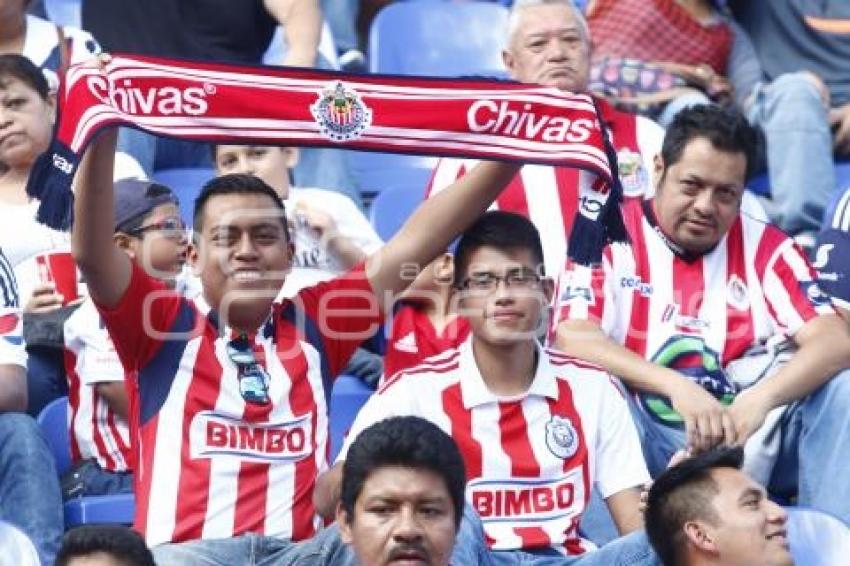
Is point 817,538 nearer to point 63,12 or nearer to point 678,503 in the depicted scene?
point 678,503

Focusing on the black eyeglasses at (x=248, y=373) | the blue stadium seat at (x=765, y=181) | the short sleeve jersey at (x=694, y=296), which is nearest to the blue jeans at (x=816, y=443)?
the short sleeve jersey at (x=694, y=296)

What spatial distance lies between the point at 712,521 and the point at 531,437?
1.85ft

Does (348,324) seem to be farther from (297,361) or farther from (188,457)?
(188,457)

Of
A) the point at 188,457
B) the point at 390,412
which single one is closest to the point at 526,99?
the point at 390,412

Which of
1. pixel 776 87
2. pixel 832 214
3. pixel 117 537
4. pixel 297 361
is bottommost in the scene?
pixel 117 537

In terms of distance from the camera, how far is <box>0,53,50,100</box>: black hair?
6371 mm

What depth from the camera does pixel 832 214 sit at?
6.51m

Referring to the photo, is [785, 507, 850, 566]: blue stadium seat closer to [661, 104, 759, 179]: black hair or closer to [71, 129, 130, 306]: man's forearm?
[661, 104, 759, 179]: black hair

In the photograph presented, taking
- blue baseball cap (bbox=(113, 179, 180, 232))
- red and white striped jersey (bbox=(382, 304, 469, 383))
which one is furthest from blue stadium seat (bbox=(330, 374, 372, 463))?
blue baseball cap (bbox=(113, 179, 180, 232))

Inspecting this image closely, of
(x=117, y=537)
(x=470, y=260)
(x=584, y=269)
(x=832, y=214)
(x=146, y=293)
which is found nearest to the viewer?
(x=117, y=537)

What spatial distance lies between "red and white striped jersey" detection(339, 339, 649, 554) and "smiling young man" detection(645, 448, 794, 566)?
319 mm

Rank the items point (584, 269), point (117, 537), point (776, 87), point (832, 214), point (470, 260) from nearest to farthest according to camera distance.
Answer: point (117, 537), point (470, 260), point (584, 269), point (832, 214), point (776, 87)

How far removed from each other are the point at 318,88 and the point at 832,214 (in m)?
2.13

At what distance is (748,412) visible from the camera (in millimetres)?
5578
